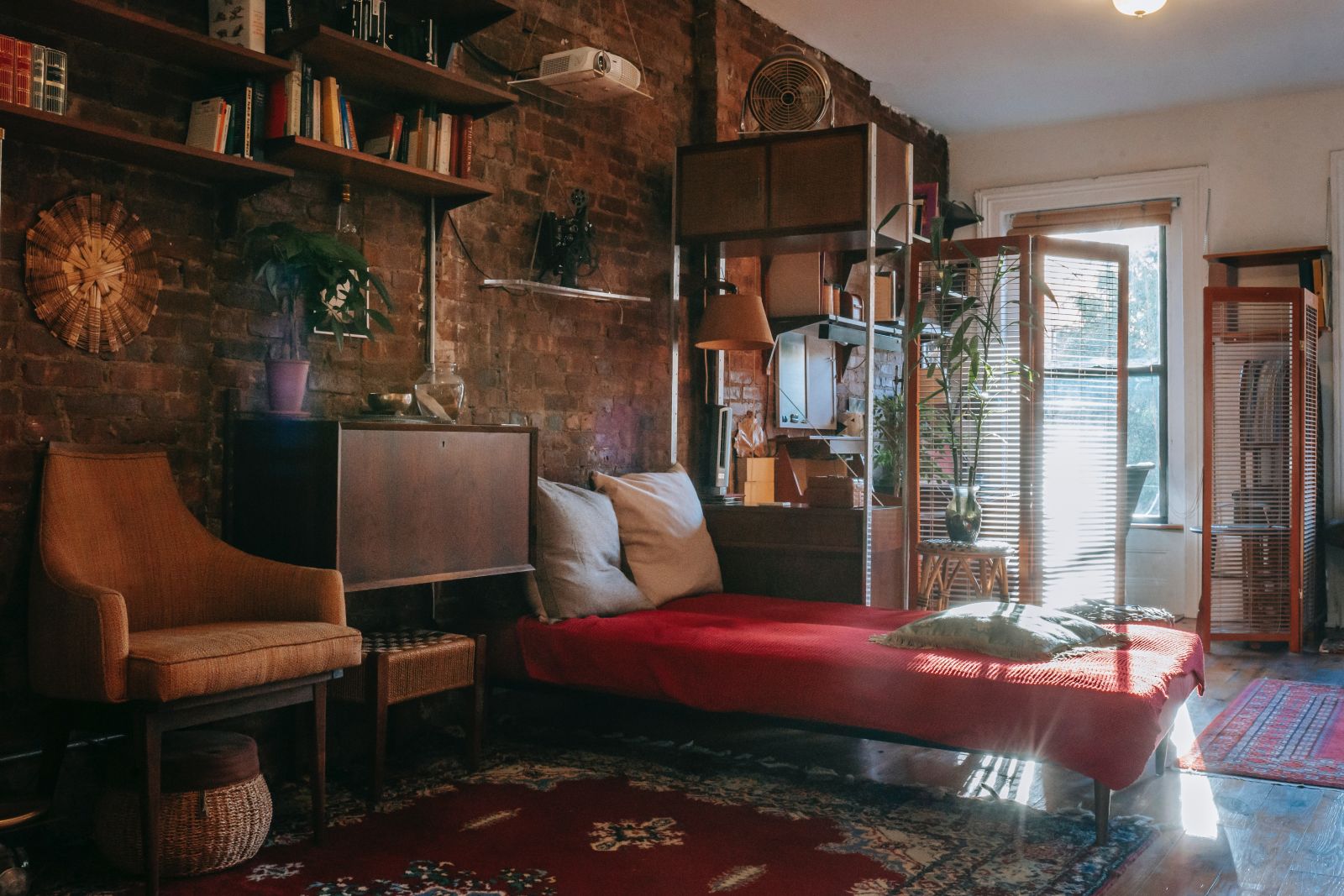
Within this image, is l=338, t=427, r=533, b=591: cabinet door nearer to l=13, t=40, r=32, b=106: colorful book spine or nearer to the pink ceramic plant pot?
the pink ceramic plant pot

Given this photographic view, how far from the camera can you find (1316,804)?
3439 millimetres

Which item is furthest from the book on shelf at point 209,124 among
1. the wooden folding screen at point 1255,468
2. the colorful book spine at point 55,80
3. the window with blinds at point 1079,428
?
the wooden folding screen at point 1255,468

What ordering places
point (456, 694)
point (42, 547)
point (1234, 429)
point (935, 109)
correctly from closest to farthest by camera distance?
point (42, 547), point (456, 694), point (1234, 429), point (935, 109)

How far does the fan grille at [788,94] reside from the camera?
5188 millimetres

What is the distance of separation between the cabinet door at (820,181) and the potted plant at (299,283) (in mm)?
2039

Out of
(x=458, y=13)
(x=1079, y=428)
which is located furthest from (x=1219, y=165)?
(x=458, y=13)

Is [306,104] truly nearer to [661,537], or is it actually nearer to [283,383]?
[283,383]

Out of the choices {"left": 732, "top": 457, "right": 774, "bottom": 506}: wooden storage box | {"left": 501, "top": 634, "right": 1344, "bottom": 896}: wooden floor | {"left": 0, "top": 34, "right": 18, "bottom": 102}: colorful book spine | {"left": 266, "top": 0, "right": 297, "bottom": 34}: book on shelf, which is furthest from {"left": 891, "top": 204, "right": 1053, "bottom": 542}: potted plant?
{"left": 0, "top": 34, "right": 18, "bottom": 102}: colorful book spine

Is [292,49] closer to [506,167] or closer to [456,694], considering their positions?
[506,167]

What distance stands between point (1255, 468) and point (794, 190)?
3.40m

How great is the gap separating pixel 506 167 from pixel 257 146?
4.36 feet

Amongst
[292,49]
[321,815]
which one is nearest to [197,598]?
[321,815]

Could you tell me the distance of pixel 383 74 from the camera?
374 cm

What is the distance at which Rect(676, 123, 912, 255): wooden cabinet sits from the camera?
16.1 feet
